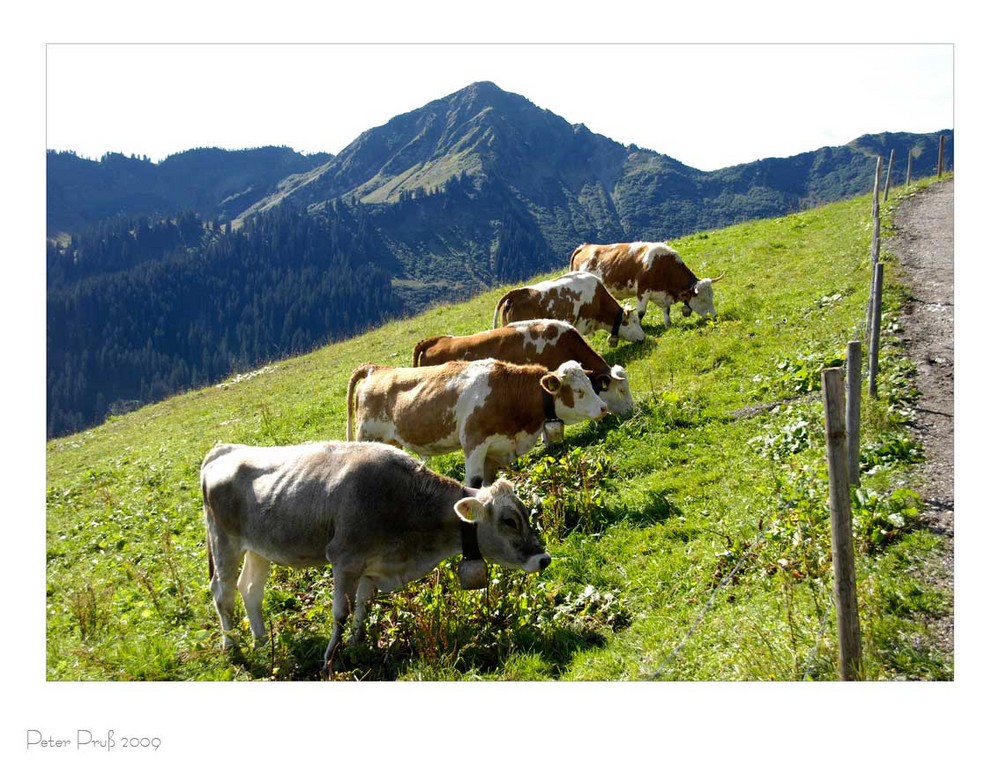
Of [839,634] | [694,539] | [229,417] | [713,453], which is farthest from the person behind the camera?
[229,417]

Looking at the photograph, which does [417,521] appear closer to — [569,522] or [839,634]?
[569,522]

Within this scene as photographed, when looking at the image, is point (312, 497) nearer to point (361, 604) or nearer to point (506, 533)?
point (361, 604)

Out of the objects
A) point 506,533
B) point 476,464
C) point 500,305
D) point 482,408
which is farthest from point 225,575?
point 500,305

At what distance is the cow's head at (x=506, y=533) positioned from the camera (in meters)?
6.80

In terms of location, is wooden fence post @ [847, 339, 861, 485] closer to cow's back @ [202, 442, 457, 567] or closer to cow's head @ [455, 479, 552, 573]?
cow's head @ [455, 479, 552, 573]

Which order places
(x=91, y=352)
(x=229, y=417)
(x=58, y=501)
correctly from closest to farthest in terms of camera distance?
(x=58, y=501), (x=229, y=417), (x=91, y=352)

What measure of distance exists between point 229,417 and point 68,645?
13.9 m

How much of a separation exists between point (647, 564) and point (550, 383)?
3492mm

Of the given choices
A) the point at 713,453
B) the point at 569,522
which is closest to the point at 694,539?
the point at 569,522

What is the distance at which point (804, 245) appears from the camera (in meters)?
23.4

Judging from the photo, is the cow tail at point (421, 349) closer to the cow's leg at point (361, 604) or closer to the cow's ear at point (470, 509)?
the cow's leg at point (361, 604)

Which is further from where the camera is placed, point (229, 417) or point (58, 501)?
point (229, 417)

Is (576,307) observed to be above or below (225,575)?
above

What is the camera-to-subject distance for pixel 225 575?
7520mm
